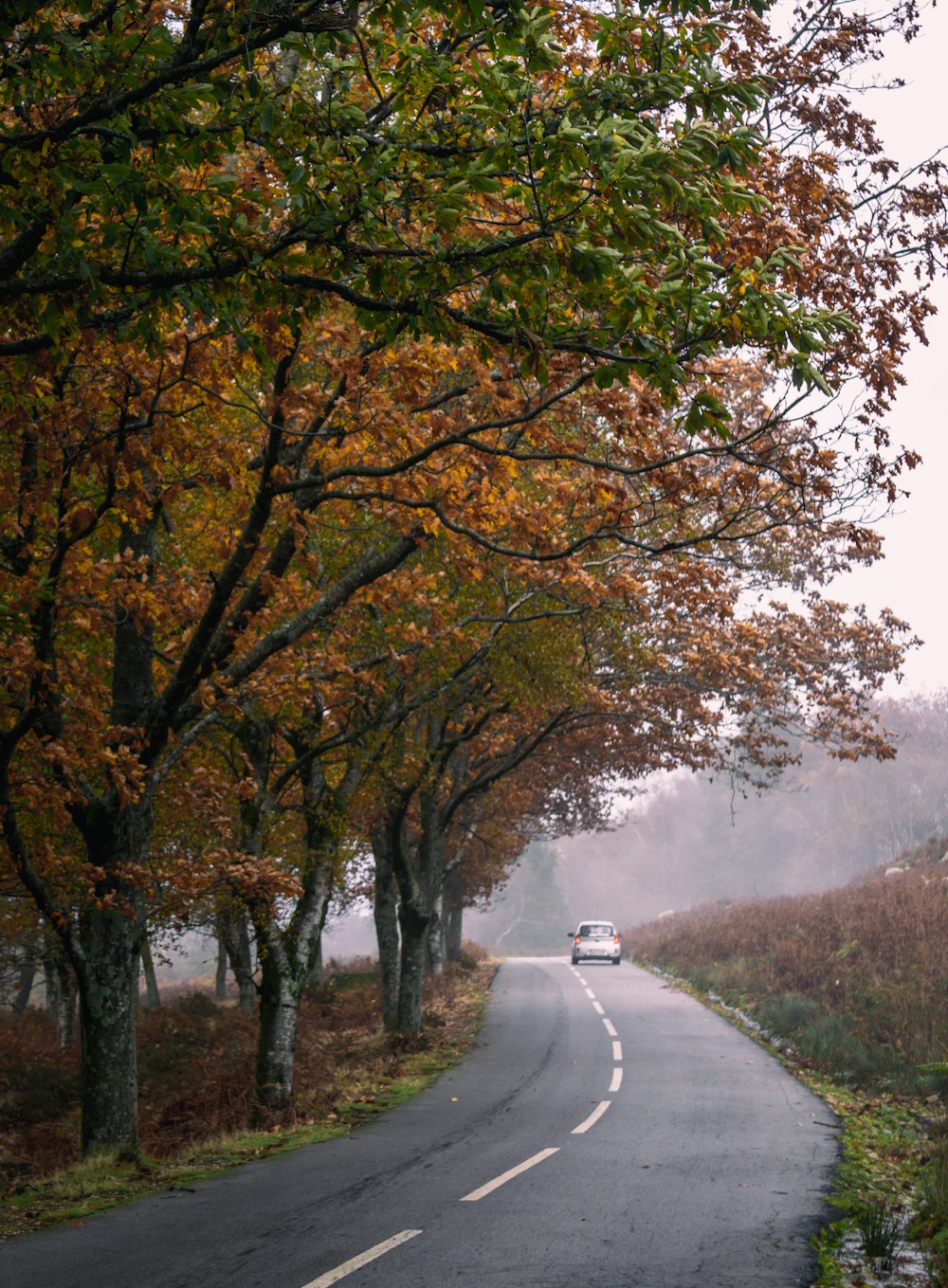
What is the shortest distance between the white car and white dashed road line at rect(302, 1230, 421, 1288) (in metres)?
35.9

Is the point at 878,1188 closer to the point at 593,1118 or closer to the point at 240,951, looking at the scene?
the point at 593,1118

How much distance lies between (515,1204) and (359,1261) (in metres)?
2.04

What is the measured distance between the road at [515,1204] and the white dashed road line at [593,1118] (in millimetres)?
47

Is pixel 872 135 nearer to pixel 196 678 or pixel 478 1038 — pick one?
pixel 196 678

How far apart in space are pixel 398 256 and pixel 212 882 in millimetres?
8289

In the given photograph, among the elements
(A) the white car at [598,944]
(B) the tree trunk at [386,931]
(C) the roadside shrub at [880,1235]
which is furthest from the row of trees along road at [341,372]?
(A) the white car at [598,944]

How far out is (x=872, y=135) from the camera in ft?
34.2

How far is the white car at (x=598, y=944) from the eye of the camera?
42.8 m

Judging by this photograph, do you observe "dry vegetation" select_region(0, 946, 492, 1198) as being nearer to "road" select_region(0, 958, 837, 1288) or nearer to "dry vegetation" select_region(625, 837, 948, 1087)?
"road" select_region(0, 958, 837, 1288)

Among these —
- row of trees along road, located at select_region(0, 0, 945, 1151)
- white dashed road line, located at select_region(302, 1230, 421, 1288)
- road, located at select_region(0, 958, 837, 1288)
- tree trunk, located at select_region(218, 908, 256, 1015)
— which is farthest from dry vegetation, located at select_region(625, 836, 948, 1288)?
tree trunk, located at select_region(218, 908, 256, 1015)

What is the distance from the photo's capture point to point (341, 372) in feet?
33.0

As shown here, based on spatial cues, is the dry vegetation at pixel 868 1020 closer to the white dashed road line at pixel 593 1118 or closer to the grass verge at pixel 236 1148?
the white dashed road line at pixel 593 1118

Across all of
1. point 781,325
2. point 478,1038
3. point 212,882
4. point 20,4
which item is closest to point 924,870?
point 478,1038

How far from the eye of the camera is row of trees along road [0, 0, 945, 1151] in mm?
6035
